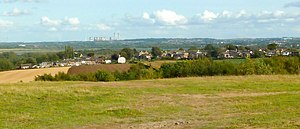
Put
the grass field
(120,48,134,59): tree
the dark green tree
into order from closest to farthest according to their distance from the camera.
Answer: the grass field
the dark green tree
(120,48,134,59): tree

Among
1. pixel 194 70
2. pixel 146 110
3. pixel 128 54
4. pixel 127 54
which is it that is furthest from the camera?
pixel 128 54

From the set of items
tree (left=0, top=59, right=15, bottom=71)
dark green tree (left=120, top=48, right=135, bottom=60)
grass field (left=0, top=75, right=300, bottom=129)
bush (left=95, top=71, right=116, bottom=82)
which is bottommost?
tree (left=0, top=59, right=15, bottom=71)

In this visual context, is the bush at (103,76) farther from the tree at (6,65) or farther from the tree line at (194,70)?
the tree at (6,65)

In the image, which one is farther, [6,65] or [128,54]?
[128,54]

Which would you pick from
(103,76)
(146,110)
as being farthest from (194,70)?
(146,110)

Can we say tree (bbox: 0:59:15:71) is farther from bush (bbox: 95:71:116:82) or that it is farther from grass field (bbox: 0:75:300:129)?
grass field (bbox: 0:75:300:129)

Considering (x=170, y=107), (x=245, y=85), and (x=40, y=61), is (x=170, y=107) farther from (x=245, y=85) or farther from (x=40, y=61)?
(x=40, y=61)

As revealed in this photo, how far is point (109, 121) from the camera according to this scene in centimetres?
1523

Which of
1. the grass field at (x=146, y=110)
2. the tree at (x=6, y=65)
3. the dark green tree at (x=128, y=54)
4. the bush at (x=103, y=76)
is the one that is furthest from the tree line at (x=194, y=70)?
the dark green tree at (x=128, y=54)

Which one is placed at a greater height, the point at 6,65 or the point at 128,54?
the point at 128,54

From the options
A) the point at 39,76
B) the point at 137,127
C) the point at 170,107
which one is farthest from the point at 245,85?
the point at 39,76

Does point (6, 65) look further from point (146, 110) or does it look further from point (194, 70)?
point (146, 110)

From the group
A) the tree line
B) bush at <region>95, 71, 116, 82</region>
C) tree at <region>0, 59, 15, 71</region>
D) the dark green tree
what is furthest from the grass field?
the dark green tree

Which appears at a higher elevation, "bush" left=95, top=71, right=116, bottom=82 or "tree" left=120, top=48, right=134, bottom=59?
"tree" left=120, top=48, right=134, bottom=59
